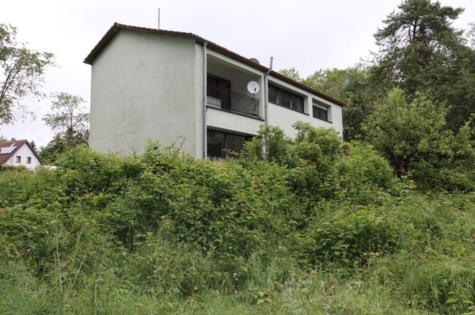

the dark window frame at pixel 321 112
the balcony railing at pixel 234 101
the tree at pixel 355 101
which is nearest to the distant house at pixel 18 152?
the balcony railing at pixel 234 101

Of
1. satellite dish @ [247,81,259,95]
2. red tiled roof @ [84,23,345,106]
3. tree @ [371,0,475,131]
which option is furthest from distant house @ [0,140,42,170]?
tree @ [371,0,475,131]

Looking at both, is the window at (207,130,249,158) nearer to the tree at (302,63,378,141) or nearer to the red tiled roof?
the red tiled roof

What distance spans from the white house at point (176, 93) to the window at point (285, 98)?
0.06m

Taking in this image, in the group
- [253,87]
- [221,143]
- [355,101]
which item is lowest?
[221,143]

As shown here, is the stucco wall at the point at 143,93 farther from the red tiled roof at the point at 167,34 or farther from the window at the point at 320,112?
the window at the point at 320,112

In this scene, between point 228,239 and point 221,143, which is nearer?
point 228,239

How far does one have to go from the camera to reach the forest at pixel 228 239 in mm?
3127

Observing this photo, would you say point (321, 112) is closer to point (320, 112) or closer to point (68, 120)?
point (320, 112)

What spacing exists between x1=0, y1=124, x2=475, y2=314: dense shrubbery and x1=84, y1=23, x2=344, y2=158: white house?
502cm

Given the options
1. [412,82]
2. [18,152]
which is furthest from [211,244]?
[18,152]

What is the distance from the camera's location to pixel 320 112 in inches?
836

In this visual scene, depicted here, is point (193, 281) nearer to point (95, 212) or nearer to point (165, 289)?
point (165, 289)

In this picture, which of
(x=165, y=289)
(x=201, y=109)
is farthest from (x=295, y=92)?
(x=165, y=289)

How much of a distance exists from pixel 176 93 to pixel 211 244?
9057 millimetres
